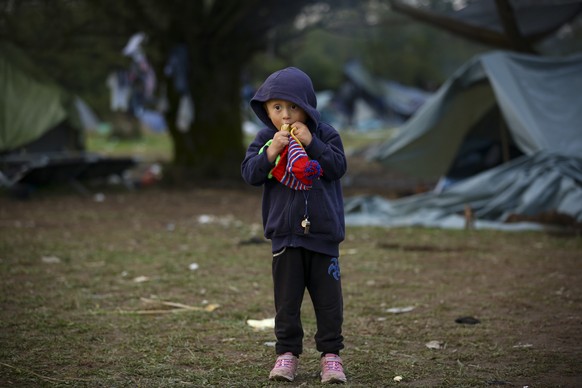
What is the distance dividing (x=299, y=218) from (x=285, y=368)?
0.71 m

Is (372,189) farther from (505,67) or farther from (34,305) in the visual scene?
(34,305)

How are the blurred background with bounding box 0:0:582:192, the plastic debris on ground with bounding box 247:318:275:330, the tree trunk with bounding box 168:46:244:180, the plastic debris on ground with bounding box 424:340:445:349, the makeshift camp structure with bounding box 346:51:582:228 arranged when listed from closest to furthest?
the plastic debris on ground with bounding box 424:340:445:349 < the plastic debris on ground with bounding box 247:318:275:330 < the makeshift camp structure with bounding box 346:51:582:228 < the blurred background with bounding box 0:0:582:192 < the tree trunk with bounding box 168:46:244:180

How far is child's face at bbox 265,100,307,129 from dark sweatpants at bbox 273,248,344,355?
619mm

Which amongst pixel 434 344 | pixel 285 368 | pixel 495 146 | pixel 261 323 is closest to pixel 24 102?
pixel 495 146

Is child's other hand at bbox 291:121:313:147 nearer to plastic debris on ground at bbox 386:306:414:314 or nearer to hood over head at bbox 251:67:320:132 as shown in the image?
hood over head at bbox 251:67:320:132

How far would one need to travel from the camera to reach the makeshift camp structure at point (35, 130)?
1436 centimetres

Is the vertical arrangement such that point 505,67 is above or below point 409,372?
above

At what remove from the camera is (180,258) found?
26.8 feet

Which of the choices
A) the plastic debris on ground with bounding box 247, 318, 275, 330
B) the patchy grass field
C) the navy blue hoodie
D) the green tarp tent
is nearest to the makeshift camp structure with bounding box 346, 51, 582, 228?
the patchy grass field

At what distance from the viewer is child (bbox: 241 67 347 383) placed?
13.2ft

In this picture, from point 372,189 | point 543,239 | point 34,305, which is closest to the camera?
point 34,305

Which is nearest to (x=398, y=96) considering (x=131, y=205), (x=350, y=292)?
(x=131, y=205)

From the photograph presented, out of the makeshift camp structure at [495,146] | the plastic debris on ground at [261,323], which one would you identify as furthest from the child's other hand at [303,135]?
the makeshift camp structure at [495,146]

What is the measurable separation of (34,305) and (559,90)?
27.3 ft
